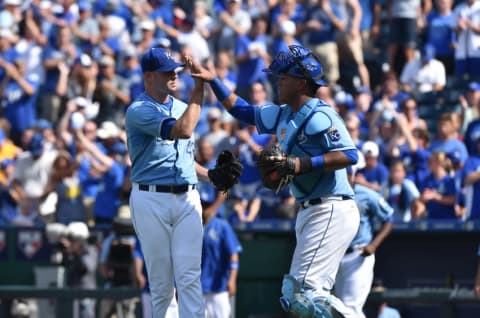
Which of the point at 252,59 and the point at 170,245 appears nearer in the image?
the point at 170,245

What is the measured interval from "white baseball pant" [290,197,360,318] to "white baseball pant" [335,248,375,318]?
251cm

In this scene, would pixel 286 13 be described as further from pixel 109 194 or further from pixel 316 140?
pixel 316 140

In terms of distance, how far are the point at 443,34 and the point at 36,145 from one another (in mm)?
5395

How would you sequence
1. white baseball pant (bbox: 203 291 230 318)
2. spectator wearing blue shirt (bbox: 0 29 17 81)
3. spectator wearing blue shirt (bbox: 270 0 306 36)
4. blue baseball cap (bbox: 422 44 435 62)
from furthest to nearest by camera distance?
spectator wearing blue shirt (bbox: 0 29 17 81) < spectator wearing blue shirt (bbox: 270 0 306 36) < blue baseball cap (bbox: 422 44 435 62) < white baseball pant (bbox: 203 291 230 318)

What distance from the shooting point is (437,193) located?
13.4 m

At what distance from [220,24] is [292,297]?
10101 millimetres

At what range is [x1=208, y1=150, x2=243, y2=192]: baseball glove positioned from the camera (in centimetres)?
906

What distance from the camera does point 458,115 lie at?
1527 centimetres

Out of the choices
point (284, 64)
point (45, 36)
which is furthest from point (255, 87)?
point (284, 64)

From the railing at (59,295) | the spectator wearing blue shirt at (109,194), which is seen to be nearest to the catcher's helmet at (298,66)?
the railing at (59,295)

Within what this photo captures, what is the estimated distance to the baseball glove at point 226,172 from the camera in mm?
9062

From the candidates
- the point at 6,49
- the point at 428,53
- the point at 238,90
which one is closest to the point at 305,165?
the point at 428,53

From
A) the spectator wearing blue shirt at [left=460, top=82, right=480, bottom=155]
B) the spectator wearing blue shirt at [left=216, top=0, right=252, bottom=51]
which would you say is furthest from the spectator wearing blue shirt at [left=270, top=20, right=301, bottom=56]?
the spectator wearing blue shirt at [left=460, top=82, right=480, bottom=155]

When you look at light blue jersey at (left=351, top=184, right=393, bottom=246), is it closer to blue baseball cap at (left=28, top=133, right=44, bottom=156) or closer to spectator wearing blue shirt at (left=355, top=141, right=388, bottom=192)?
spectator wearing blue shirt at (left=355, top=141, right=388, bottom=192)
